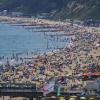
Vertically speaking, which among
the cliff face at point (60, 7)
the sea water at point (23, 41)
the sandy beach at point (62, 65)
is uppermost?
the cliff face at point (60, 7)

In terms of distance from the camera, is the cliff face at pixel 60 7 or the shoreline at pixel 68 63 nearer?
the shoreline at pixel 68 63

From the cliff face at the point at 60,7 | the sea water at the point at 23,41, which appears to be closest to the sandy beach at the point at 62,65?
the sea water at the point at 23,41

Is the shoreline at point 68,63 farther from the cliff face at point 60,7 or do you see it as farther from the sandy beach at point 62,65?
the cliff face at point 60,7

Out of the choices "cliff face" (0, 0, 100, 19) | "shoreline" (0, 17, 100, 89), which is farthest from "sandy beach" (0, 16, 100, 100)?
"cliff face" (0, 0, 100, 19)

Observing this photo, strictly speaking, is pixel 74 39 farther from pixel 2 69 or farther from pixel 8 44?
pixel 2 69

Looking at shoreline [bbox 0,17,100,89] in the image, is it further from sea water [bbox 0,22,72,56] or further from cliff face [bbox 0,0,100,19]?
cliff face [bbox 0,0,100,19]

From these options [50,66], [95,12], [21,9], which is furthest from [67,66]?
[21,9]
